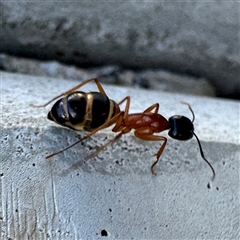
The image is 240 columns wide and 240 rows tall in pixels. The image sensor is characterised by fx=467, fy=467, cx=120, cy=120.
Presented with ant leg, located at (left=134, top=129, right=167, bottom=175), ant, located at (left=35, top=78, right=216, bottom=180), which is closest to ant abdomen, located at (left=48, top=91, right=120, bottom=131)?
ant, located at (left=35, top=78, right=216, bottom=180)

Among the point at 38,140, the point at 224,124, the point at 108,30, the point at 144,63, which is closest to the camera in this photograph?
the point at 38,140

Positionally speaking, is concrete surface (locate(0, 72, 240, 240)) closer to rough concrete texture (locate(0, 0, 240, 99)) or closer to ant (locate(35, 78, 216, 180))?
ant (locate(35, 78, 216, 180))

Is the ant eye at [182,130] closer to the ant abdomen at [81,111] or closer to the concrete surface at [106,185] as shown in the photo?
the concrete surface at [106,185]

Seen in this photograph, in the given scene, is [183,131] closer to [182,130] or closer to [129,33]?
[182,130]

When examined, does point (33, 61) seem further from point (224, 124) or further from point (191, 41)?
point (224, 124)

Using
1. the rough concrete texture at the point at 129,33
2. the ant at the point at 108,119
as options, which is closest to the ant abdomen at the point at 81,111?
the ant at the point at 108,119

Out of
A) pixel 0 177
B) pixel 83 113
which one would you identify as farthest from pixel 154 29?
pixel 0 177
